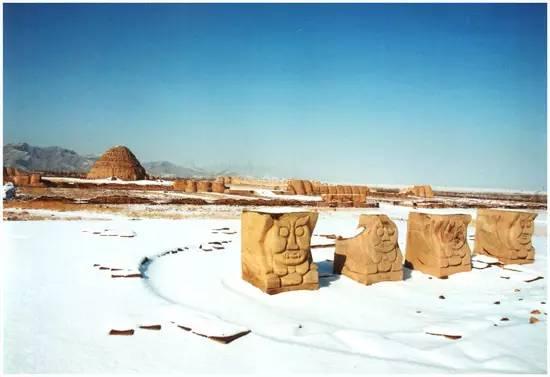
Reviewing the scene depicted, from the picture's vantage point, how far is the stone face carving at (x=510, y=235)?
884cm

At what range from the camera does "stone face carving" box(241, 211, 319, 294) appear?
603 centimetres

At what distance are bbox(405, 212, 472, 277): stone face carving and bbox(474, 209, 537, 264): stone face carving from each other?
148 cm

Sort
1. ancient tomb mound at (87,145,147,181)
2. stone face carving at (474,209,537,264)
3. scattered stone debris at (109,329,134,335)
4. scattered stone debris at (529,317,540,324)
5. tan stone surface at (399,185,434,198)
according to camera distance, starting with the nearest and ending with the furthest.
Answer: scattered stone debris at (109,329,134,335) → scattered stone debris at (529,317,540,324) → stone face carving at (474,209,537,264) → tan stone surface at (399,185,434,198) → ancient tomb mound at (87,145,147,181)

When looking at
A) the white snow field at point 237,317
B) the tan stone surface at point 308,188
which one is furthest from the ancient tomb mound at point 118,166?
the white snow field at point 237,317

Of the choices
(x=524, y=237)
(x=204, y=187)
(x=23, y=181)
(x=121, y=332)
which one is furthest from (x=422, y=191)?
(x=121, y=332)

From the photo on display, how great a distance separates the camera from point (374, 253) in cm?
683

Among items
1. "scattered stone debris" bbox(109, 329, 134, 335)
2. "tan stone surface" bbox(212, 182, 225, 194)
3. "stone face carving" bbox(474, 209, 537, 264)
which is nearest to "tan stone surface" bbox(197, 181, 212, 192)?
"tan stone surface" bbox(212, 182, 225, 194)

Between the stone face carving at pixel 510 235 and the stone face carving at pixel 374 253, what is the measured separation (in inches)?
131

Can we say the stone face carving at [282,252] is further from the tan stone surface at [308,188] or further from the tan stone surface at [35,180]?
the tan stone surface at [35,180]

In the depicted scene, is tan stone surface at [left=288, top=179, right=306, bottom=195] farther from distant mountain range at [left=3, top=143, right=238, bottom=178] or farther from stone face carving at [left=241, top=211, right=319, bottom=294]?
distant mountain range at [left=3, top=143, right=238, bottom=178]

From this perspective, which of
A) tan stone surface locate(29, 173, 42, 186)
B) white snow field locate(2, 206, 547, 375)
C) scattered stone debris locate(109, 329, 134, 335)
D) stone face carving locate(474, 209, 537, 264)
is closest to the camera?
white snow field locate(2, 206, 547, 375)

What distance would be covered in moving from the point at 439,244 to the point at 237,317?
4.33 m

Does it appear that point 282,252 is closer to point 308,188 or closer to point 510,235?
point 510,235

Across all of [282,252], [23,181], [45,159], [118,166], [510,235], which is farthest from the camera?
[45,159]
